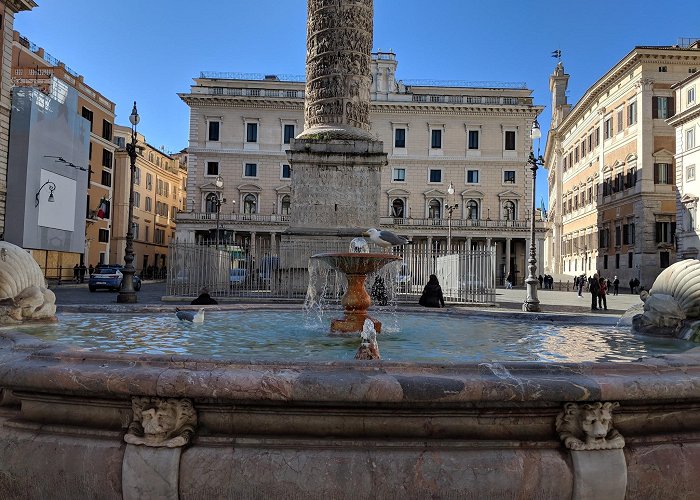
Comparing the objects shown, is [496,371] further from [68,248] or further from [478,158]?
[478,158]

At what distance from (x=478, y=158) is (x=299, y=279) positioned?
39.3 meters

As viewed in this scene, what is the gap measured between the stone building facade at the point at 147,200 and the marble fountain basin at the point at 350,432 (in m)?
44.1

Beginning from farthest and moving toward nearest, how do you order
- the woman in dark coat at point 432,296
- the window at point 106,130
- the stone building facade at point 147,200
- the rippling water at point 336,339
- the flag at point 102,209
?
the stone building facade at point 147,200 < the window at point 106,130 < the flag at point 102,209 < the woman in dark coat at point 432,296 < the rippling water at point 336,339

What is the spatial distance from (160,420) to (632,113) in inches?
1626

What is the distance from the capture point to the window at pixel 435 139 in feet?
172

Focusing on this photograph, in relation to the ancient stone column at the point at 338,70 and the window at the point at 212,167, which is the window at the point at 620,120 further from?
the window at the point at 212,167

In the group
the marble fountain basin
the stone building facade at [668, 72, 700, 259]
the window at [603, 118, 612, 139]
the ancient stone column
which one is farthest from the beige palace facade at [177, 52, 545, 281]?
the marble fountain basin

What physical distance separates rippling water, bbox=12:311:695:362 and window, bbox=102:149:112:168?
1629 inches

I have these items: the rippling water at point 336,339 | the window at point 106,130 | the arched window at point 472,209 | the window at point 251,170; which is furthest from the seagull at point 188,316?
the arched window at point 472,209

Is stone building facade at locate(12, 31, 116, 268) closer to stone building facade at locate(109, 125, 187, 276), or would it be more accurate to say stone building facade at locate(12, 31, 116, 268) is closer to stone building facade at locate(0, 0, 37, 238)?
stone building facade at locate(109, 125, 187, 276)

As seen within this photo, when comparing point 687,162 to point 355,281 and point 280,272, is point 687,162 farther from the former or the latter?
point 355,281

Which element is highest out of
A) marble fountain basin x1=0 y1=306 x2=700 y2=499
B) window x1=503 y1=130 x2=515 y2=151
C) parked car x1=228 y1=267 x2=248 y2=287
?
window x1=503 y1=130 x2=515 y2=151

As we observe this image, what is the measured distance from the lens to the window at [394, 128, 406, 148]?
52375 millimetres

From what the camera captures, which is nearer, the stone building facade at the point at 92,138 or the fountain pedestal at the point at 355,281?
the fountain pedestal at the point at 355,281
